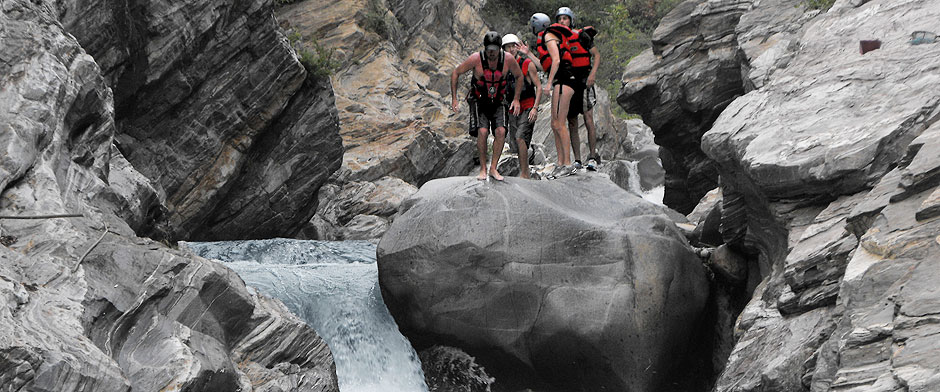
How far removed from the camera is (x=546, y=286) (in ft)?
38.9

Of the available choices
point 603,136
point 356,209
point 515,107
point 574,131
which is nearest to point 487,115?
point 515,107

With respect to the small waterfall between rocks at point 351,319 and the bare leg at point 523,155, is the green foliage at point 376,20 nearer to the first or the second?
the small waterfall between rocks at point 351,319

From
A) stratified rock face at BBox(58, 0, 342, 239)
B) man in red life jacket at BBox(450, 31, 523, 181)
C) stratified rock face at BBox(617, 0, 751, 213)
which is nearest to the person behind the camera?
man in red life jacket at BBox(450, 31, 523, 181)

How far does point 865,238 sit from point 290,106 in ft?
49.9

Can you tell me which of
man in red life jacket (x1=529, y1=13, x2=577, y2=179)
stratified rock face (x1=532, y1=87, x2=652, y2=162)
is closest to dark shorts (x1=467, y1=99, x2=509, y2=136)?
man in red life jacket (x1=529, y1=13, x2=577, y2=179)

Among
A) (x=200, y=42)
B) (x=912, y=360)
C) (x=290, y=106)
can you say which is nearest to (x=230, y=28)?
(x=200, y=42)

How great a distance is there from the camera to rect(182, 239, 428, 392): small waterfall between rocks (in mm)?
12500

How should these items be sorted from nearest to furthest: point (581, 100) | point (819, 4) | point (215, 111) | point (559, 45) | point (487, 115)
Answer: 1. point (487, 115)
2. point (559, 45)
3. point (581, 100)
4. point (215, 111)
5. point (819, 4)

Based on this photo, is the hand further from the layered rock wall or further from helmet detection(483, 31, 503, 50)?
the layered rock wall

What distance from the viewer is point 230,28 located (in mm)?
18250

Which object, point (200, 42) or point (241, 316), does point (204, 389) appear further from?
point (200, 42)

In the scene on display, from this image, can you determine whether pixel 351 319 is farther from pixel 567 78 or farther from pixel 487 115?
pixel 567 78

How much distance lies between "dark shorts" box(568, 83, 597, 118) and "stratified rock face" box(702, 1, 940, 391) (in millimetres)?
1855

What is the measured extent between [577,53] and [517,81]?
1.16 m
